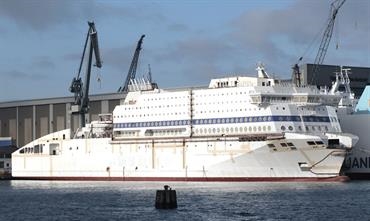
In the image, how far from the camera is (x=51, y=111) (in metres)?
121

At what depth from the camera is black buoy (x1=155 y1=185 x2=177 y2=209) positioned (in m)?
53.0

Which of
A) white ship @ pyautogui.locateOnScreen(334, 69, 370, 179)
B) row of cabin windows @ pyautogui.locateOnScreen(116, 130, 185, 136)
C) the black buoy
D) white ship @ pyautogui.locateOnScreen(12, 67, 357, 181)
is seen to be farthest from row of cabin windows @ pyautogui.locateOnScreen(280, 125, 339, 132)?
the black buoy

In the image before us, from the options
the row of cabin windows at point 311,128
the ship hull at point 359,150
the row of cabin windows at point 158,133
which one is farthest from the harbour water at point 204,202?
the ship hull at point 359,150

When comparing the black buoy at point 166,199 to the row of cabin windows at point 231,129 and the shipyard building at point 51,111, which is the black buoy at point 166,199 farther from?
the shipyard building at point 51,111

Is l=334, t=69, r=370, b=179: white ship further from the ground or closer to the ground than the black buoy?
further from the ground

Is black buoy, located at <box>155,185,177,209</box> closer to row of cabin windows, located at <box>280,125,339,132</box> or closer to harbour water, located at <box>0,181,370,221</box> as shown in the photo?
harbour water, located at <box>0,181,370,221</box>

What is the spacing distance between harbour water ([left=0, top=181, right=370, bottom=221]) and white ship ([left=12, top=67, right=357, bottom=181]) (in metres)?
2.96

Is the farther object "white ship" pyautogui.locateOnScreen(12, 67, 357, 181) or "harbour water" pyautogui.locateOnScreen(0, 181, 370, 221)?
"white ship" pyautogui.locateOnScreen(12, 67, 357, 181)

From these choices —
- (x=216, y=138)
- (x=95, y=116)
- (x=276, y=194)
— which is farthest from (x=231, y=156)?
(x=95, y=116)

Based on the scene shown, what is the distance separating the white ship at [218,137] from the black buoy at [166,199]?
2470 cm

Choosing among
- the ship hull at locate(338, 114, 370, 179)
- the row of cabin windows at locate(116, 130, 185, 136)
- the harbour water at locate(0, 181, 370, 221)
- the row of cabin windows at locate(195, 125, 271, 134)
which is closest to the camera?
the harbour water at locate(0, 181, 370, 221)

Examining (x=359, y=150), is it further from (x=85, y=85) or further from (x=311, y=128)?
(x=85, y=85)

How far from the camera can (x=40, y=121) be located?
399ft

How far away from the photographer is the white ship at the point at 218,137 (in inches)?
2992
